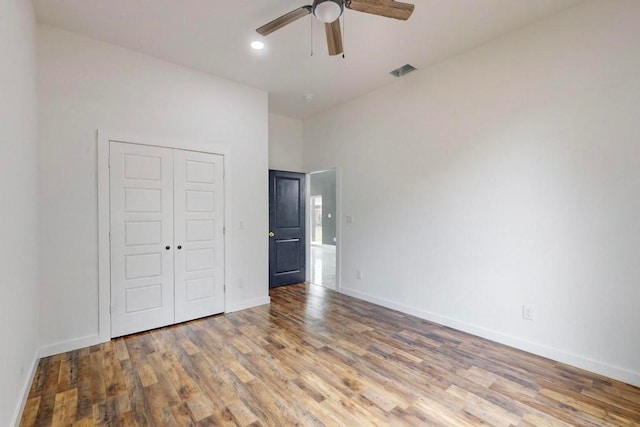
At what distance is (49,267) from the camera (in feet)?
9.05

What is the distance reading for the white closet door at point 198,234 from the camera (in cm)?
352

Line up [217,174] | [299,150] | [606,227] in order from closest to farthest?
1. [606,227]
2. [217,174]
3. [299,150]

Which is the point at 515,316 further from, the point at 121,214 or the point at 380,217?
the point at 121,214

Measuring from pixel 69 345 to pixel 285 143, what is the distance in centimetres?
415

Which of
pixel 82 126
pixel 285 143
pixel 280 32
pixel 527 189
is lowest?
pixel 527 189

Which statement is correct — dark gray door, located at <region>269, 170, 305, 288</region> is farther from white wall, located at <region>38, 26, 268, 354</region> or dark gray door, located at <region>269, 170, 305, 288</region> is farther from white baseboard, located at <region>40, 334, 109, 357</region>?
white baseboard, located at <region>40, 334, 109, 357</region>

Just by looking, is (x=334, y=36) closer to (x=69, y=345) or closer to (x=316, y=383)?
(x=316, y=383)

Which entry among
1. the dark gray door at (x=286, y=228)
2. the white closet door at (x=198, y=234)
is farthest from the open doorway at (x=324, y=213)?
the white closet door at (x=198, y=234)

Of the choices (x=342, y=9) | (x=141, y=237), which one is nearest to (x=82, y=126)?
(x=141, y=237)

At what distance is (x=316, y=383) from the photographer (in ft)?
7.60

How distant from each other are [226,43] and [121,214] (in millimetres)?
2163

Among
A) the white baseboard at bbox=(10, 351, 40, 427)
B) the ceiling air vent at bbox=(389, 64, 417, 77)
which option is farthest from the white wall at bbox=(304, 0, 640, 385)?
the white baseboard at bbox=(10, 351, 40, 427)

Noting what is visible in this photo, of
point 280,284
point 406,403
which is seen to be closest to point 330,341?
point 406,403

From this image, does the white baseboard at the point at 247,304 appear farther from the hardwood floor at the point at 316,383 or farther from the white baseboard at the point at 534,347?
the white baseboard at the point at 534,347
